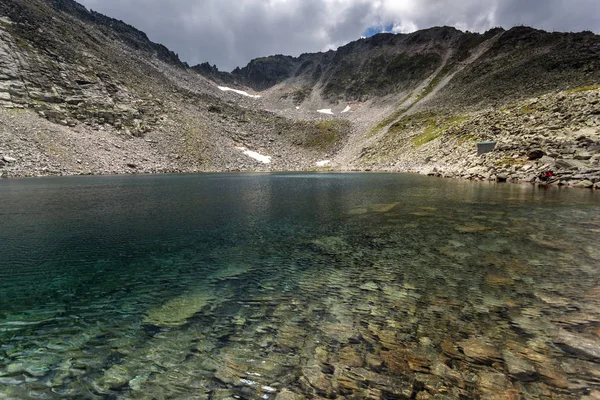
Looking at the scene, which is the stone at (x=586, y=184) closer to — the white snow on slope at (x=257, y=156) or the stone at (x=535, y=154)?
the stone at (x=535, y=154)

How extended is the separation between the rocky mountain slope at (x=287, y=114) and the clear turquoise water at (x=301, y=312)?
36.1 meters

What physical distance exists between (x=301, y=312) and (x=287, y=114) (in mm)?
171550

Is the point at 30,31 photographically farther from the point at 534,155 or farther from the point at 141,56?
the point at 534,155

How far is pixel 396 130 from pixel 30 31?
135871mm

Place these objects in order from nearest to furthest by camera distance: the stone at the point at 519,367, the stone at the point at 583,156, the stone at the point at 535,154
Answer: the stone at the point at 519,367 < the stone at the point at 583,156 < the stone at the point at 535,154

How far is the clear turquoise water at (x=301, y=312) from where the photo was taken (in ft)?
19.1

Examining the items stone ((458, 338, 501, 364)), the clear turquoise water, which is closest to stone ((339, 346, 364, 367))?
the clear turquoise water

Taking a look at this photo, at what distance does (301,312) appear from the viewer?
8.50 metres

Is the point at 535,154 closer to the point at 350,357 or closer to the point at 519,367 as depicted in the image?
the point at 519,367

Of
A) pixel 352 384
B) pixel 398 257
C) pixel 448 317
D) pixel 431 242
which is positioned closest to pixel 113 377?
pixel 352 384

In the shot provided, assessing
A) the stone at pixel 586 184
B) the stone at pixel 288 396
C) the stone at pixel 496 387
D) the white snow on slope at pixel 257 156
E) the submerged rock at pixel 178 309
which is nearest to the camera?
the stone at pixel 496 387

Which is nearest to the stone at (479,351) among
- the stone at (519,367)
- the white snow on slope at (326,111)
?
the stone at (519,367)

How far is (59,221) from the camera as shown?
794 inches

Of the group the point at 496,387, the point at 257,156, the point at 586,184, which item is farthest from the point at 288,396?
the point at 257,156
